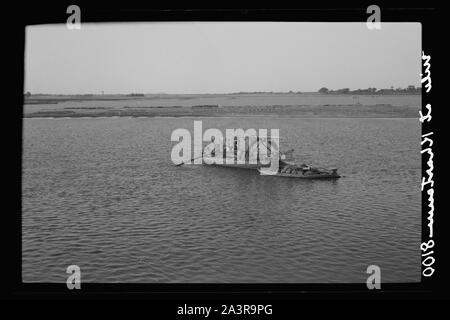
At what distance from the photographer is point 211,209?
11.7m

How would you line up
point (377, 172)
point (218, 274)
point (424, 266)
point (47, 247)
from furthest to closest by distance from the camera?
1. point (377, 172)
2. point (47, 247)
3. point (218, 274)
4. point (424, 266)

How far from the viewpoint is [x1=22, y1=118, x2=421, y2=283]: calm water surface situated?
845 cm

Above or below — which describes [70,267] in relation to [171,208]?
below

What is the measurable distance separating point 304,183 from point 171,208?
4587mm

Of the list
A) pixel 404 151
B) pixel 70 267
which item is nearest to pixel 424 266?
pixel 70 267

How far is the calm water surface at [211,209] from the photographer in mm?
8445

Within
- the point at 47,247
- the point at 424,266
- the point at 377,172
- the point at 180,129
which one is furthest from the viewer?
the point at 180,129

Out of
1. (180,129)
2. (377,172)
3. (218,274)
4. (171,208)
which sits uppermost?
(180,129)

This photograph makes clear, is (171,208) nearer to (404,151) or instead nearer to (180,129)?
(180,129)

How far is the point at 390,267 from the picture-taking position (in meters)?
→ 8.29

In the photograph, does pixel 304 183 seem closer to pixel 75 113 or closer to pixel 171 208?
pixel 171 208
